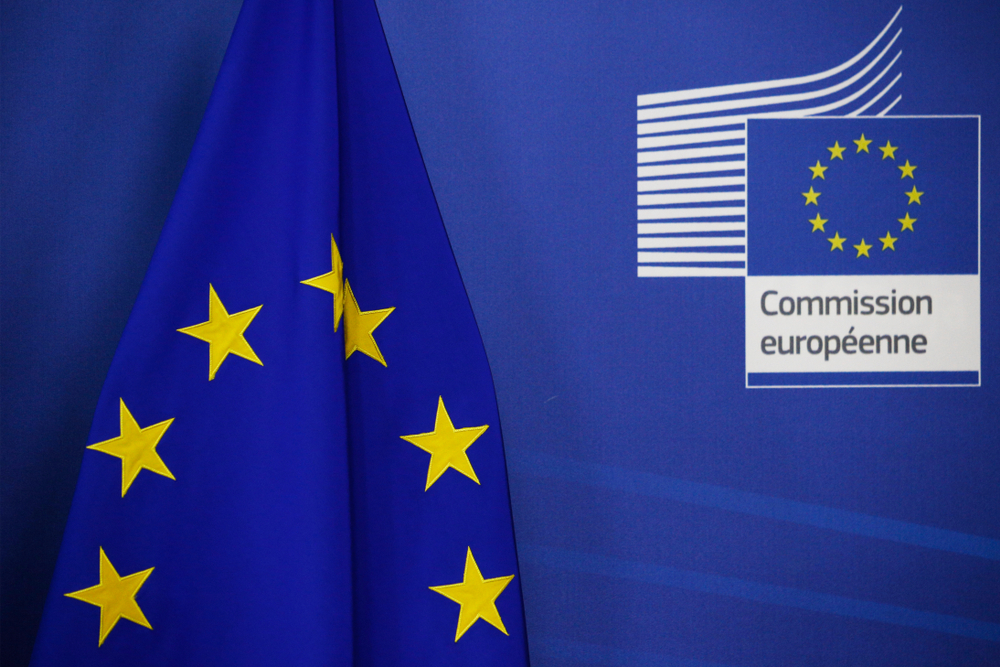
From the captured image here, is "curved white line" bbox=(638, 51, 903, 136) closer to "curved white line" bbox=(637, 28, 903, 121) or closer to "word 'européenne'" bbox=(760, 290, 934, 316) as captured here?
"curved white line" bbox=(637, 28, 903, 121)

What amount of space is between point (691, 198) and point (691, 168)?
49mm

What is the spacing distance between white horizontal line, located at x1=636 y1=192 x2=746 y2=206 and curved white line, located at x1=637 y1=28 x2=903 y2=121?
13 cm

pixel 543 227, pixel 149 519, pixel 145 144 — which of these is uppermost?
pixel 145 144

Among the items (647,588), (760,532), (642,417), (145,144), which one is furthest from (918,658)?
(145,144)

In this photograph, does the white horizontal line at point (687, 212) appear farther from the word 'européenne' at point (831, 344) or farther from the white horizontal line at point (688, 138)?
the word 'européenne' at point (831, 344)

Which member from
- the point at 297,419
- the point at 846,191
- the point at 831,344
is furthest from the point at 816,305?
the point at 297,419

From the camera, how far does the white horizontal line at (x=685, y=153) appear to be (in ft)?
3.27

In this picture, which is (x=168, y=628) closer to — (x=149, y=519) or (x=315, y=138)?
(x=149, y=519)

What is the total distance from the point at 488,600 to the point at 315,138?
24.3 inches

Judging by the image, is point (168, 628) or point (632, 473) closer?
point (168, 628)

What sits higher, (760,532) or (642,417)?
(642,417)

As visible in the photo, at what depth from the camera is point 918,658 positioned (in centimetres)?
101

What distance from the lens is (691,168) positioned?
100 centimetres

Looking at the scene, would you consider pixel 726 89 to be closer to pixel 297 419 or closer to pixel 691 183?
pixel 691 183
